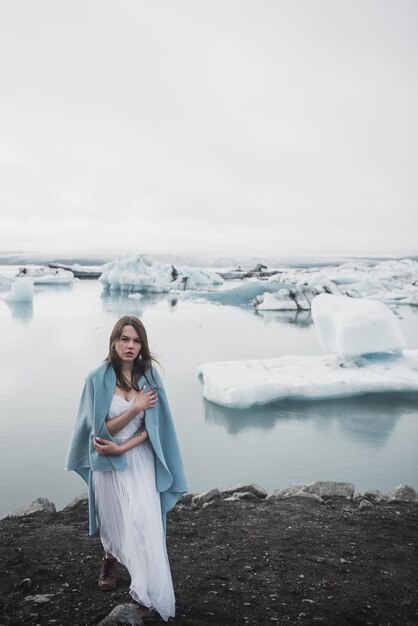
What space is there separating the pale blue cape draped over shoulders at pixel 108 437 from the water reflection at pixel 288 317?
1618 cm

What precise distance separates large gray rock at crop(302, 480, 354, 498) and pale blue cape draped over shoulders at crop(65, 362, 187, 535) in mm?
2185

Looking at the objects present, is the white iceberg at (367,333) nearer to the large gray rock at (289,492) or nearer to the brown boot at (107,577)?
the large gray rock at (289,492)

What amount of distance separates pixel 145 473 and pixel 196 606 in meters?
0.68

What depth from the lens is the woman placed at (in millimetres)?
1931

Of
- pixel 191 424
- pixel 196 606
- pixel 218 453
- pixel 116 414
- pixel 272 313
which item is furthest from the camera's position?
pixel 272 313

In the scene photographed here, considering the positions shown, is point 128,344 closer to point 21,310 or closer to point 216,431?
point 216,431

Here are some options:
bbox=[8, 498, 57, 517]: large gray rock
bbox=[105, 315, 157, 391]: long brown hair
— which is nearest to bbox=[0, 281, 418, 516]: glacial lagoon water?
bbox=[8, 498, 57, 517]: large gray rock

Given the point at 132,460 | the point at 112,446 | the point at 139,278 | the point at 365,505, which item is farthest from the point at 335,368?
the point at 139,278

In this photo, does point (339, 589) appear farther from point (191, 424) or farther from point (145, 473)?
point (191, 424)

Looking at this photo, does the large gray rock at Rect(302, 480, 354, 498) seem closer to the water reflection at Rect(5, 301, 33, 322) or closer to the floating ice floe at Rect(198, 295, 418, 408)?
the floating ice floe at Rect(198, 295, 418, 408)

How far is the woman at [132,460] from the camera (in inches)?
76.0

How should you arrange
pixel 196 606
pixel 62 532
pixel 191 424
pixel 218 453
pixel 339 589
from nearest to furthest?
pixel 196 606, pixel 339 589, pixel 62 532, pixel 218 453, pixel 191 424

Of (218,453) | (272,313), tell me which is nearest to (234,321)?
(272,313)

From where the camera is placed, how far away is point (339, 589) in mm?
2340
